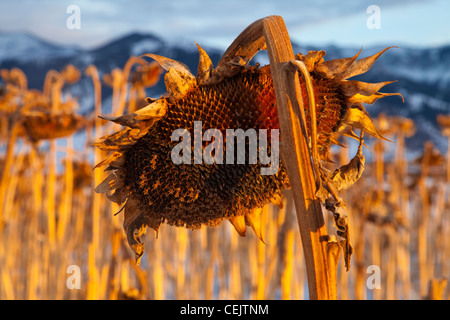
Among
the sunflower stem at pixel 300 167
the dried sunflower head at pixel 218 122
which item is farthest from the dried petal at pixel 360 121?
the sunflower stem at pixel 300 167

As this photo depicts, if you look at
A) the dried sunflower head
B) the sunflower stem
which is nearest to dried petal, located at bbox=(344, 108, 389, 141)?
the dried sunflower head

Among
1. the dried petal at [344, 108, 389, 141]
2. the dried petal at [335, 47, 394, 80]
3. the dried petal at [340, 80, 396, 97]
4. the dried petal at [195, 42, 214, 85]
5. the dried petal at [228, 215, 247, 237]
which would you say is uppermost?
the dried petal at [195, 42, 214, 85]

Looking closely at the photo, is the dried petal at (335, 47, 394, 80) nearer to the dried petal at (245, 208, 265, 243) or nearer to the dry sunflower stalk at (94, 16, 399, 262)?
the dry sunflower stalk at (94, 16, 399, 262)

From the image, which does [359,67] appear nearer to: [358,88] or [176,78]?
[358,88]

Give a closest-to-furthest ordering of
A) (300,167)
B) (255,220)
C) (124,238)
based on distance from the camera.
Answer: (300,167) → (255,220) → (124,238)

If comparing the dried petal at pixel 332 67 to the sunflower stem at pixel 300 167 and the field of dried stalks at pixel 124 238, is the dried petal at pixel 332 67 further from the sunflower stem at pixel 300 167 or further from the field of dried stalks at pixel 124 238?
the field of dried stalks at pixel 124 238

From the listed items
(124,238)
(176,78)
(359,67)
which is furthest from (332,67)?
(124,238)
